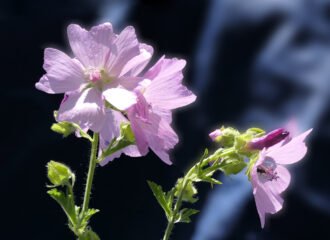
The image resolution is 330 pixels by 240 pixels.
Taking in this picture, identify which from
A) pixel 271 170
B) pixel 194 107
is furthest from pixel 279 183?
pixel 194 107

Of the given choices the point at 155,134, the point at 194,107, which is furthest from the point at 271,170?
the point at 194,107

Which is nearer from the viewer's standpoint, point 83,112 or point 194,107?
point 83,112

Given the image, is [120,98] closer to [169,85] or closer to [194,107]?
[169,85]

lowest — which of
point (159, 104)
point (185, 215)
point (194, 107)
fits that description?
point (194, 107)

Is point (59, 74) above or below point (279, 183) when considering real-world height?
above

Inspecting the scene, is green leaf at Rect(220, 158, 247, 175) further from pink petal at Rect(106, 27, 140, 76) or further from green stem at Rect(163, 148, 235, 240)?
pink petal at Rect(106, 27, 140, 76)

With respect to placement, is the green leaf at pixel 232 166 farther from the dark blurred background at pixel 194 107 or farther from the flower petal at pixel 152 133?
the dark blurred background at pixel 194 107

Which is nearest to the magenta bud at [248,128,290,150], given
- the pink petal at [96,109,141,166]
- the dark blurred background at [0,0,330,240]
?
the pink petal at [96,109,141,166]

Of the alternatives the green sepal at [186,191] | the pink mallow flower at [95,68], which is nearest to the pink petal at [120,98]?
the pink mallow flower at [95,68]
